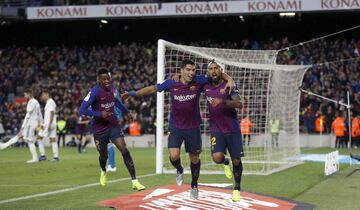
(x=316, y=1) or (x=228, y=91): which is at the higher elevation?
(x=316, y=1)

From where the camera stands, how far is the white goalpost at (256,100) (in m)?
17.5

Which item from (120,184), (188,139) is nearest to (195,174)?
(188,139)

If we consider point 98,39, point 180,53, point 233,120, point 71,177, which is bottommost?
point 71,177

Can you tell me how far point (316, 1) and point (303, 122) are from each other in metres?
7.22

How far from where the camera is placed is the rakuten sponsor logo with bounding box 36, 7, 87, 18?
40688 millimetres

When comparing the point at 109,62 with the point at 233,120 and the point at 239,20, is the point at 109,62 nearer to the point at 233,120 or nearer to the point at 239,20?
the point at 239,20

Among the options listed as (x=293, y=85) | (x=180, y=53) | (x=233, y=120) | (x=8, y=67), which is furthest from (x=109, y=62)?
(x=233, y=120)

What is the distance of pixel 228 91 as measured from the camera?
448 inches

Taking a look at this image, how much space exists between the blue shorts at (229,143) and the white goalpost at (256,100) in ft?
17.7

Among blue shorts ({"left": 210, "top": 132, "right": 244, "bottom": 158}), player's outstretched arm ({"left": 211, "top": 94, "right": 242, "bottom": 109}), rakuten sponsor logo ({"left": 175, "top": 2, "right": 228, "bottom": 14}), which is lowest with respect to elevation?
blue shorts ({"left": 210, "top": 132, "right": 244, "bottom": 158})

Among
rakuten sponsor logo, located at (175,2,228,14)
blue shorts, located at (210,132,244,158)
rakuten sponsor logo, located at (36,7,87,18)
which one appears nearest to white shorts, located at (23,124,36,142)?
blue shorts, located at (210,132,244,158)

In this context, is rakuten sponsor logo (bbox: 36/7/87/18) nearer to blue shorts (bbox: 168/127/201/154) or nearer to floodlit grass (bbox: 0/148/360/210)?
floodlit grass (bbox: 0/148/360/210)

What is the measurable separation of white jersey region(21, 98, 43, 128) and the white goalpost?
4.16m

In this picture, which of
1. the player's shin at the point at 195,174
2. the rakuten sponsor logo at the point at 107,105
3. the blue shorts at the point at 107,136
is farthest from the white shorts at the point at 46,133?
the player's shin at the point at 195,174
